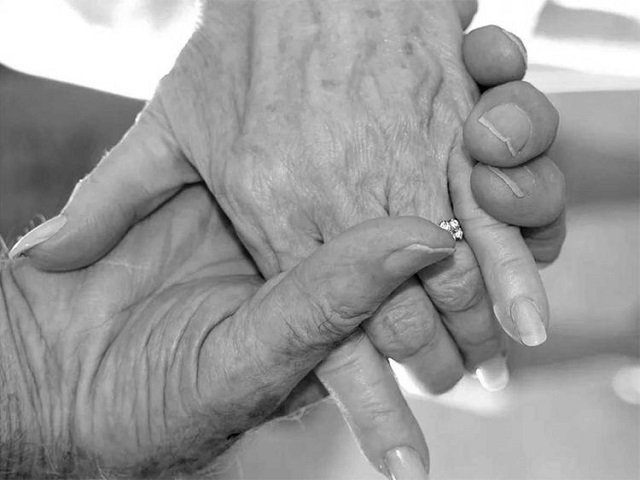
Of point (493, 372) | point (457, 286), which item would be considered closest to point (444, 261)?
point (457, 286)

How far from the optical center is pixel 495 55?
1.12m

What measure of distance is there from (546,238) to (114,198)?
23.8 inches

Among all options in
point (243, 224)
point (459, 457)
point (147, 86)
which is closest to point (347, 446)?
point (459, 457)

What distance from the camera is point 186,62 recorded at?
4.12 ft

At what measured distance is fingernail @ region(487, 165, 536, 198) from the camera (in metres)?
1.07

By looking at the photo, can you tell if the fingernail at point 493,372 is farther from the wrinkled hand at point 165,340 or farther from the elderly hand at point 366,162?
the wrinkled hand at point 165,340

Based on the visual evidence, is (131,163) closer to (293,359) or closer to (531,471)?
(293,359)

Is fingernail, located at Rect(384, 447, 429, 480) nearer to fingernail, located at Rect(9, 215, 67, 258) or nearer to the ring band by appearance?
the ring band

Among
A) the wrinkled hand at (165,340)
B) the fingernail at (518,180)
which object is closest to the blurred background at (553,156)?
the wrinkled hand at (165,340)

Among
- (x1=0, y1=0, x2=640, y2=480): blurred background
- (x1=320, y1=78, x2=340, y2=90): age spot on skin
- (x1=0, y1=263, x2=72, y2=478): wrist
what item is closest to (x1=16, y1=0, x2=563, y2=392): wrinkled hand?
(x1=320, y1=78, x2=340, y2=90): age spot on skin

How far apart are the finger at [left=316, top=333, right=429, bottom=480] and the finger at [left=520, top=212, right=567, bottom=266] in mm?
271

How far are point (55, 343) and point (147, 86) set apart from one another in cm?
67

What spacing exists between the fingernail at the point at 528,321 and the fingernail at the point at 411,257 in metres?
0.19

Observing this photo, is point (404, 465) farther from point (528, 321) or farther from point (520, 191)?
point (520, 191)
